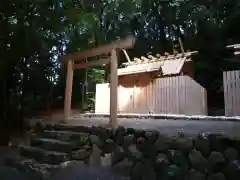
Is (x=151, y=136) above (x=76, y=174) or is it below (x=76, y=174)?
above

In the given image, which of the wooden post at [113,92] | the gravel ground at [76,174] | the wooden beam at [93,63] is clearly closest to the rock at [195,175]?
the gravel ground at [76,174]

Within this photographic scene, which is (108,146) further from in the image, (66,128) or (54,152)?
(66,128)

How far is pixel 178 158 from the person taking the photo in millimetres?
3416

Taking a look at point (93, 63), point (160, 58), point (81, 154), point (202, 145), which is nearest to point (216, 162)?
point (202, 145)

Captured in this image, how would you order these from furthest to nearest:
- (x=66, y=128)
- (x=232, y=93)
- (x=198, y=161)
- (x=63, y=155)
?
(x=232, y=93) → (x=66, y=128) → (x=63, y=155) → (x=198, y=161)

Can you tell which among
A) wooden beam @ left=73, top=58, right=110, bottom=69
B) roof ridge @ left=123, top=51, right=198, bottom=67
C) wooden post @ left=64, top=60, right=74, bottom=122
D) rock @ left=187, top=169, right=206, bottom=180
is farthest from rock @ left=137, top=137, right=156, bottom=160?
roof ridge @ left=123, top=51, right=198, bottom=67

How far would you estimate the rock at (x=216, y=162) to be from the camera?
2996 millimetres

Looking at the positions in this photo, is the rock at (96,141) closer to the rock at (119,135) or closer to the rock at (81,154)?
the rock at (81,154)

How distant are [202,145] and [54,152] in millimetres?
2903

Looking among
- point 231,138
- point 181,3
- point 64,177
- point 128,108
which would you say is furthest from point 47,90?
point 231,138

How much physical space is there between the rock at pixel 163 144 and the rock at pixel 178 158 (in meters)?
0.11

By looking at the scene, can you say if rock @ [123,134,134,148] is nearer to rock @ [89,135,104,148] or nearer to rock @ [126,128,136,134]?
rock @ [126,128,136,134]

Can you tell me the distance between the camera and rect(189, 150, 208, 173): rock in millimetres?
3146

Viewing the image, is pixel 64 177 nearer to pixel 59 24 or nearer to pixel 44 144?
pixel 44 144
